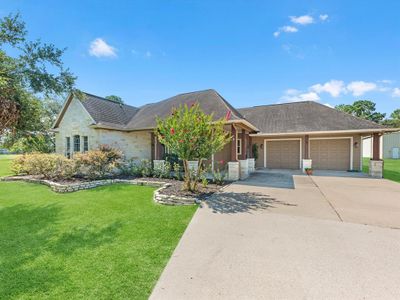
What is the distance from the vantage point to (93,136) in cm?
1355

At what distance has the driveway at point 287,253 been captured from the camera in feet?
9.14

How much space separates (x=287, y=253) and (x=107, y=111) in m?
15.2

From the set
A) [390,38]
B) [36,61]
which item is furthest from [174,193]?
[390,38]

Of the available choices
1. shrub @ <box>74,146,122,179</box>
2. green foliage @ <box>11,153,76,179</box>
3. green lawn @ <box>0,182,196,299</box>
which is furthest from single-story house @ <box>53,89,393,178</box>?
green lawn @ <box>0,182,196,299</box>

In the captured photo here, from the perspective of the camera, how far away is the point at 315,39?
11000mm

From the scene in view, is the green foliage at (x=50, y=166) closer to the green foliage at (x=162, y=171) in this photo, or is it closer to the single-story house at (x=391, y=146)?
the green foliage at (x=162, y=171)

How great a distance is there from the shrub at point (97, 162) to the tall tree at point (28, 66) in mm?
3283

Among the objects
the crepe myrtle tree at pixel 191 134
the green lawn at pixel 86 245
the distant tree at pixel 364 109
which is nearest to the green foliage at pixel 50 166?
the green lawn at pixel 86 245

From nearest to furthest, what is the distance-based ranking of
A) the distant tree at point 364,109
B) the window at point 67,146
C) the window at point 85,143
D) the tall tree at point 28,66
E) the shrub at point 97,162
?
the tall tree at point 28,66 → the shrub at point 97,162 → the window at point 85,143 → the window at point 67,146 → the distant tree at point 364,109

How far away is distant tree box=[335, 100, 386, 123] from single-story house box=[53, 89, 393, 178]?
34.5m

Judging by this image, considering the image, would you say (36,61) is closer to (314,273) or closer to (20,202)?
(20,202)

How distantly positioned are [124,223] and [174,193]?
8.11 feet

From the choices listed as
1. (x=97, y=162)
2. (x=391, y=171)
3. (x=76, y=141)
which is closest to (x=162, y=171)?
(x=97, y=162)

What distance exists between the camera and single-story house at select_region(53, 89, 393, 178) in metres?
13.3
